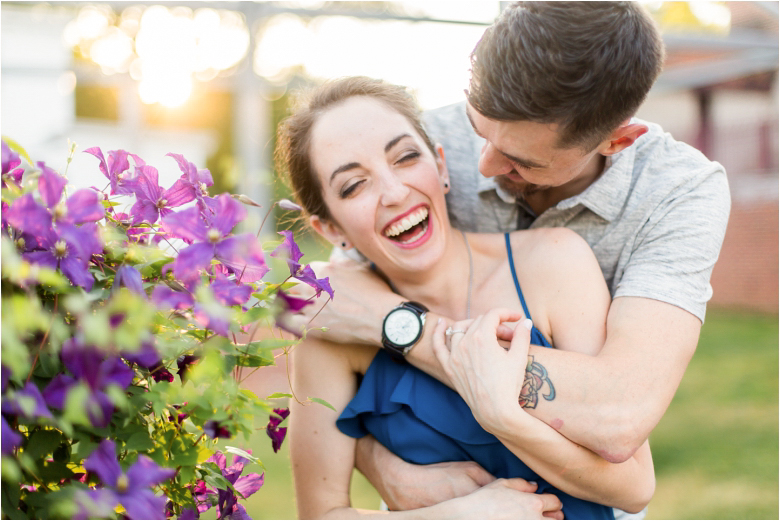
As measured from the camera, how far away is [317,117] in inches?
84.4

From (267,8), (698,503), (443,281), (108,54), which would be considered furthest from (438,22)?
(108,54)

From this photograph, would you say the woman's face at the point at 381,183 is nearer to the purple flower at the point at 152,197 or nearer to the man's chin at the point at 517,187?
the man's chin at the point at 517,187

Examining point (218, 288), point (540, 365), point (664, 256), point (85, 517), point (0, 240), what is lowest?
point (540, 365)

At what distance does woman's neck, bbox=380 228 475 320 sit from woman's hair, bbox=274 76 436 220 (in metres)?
0.34

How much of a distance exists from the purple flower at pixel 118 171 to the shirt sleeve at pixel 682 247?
1.36m

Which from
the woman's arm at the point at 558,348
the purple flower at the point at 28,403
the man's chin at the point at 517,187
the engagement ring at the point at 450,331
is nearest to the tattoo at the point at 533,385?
the woman's arm at the point at 558,348

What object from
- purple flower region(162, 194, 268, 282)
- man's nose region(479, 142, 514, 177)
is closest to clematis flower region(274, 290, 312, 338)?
purple flower region(162, 194, 268, 282)

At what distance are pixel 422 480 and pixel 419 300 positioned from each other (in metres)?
0.60

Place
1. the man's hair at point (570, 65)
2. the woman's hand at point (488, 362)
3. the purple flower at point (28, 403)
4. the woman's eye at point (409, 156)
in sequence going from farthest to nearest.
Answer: the woman's eye at point (409, 156) → the man's hair at point (570, 65) → the woman's hand at point (488, 362) → the purple flower at point (28, 403)

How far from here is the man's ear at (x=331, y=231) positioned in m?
2.21

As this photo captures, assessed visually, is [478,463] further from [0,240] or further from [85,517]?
[0,240]

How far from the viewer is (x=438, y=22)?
17.3 feet

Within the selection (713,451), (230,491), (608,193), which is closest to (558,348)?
(608,193)

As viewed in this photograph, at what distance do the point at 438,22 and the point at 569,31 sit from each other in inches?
150
